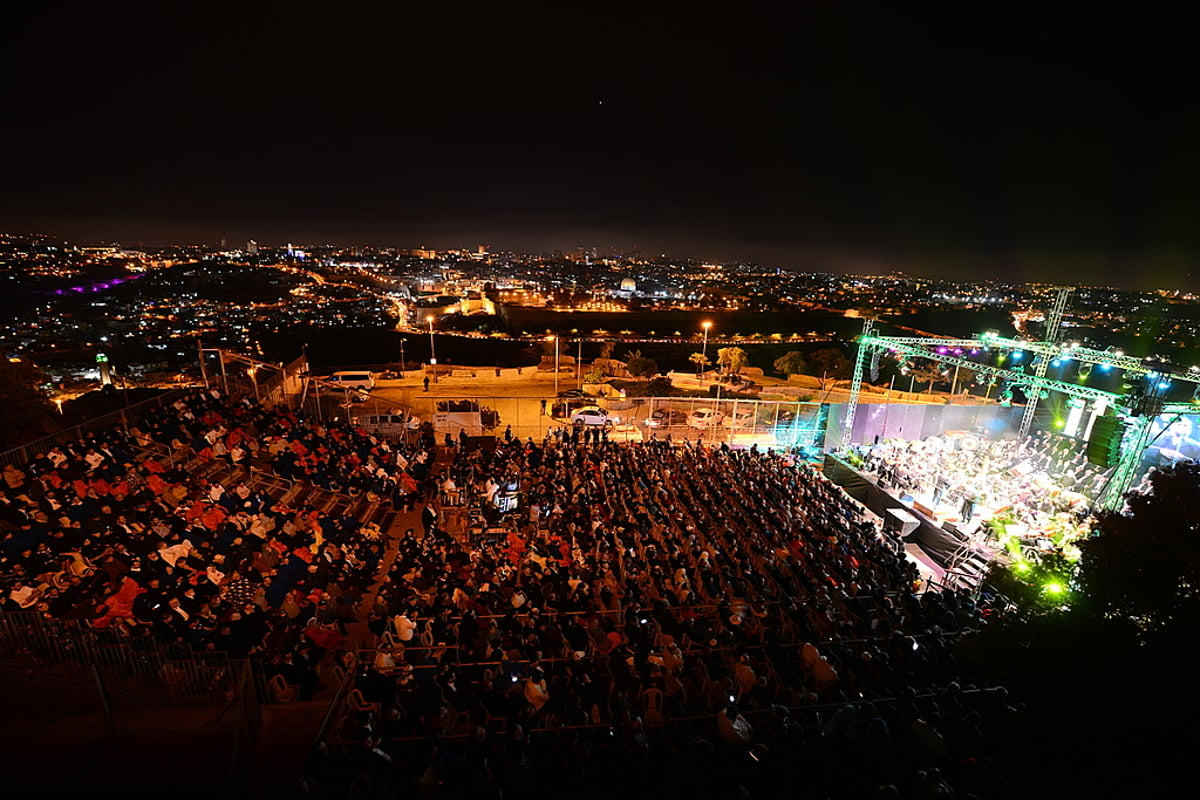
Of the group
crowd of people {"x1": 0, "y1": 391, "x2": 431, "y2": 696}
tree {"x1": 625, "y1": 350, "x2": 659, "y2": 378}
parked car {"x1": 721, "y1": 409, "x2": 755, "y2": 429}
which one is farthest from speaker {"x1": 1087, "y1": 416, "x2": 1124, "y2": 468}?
tree {"x1": 625, "y1": 350, "x2": 659, "y2": 378}

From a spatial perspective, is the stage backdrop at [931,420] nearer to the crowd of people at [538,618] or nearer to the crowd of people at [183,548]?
the crowd of people at [538,618]

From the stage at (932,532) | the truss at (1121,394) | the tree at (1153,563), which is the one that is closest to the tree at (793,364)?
the truss at (1121,394)

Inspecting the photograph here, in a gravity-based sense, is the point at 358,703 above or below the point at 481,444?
above

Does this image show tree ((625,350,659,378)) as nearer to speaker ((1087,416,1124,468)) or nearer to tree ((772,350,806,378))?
tree ((772,350,806,378))

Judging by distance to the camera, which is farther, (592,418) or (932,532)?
(592,418)

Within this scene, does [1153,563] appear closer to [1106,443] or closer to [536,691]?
[536,691]

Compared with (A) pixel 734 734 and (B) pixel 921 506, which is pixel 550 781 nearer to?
(A) pixel 734 734

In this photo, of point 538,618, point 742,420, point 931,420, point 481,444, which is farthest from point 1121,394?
point 481,444
